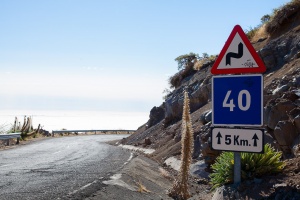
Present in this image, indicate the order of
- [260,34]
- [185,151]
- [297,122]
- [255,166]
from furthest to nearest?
A: [260,34] → [297,122] → [185,151] → [255,166]

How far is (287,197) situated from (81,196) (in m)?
4.42

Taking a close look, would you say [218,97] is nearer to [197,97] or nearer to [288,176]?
[288,176]

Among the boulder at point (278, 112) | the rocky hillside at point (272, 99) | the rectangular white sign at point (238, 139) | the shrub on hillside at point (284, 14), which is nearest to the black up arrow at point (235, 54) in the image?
the rectangular white sign at point (238, 139)

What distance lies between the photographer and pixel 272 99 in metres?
12.4

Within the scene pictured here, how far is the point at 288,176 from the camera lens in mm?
6512

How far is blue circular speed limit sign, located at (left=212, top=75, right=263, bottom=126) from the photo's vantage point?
5.60 metres

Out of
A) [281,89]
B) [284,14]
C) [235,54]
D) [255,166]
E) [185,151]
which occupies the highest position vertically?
[284,14]

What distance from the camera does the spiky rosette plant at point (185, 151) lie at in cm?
880

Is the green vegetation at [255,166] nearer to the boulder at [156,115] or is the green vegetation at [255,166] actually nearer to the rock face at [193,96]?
the rock face at [193,96]

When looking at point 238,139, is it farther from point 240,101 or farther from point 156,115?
point 156,115

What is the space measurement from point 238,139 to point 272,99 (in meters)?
7.17

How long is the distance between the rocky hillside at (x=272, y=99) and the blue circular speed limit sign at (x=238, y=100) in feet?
10.5

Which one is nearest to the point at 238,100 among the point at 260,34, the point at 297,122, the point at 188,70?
the point at 297,122

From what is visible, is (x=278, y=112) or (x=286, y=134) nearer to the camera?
(x=286, y=134)
